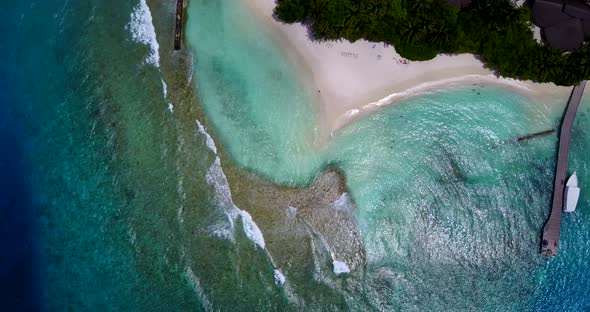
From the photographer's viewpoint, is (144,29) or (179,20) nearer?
(179,20)

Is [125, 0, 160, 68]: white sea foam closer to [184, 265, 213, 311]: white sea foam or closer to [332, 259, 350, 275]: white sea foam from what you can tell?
[184, 265, 213, 311]: white sea foam

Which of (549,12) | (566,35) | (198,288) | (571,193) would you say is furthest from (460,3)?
(198,288)

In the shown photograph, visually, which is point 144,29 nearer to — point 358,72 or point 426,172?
point 358,72

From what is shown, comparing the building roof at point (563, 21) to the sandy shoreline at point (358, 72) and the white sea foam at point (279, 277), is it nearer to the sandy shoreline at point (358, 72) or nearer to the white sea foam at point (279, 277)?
the sandy shoreline at point (358, 72)

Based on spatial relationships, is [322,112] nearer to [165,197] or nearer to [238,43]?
[238,43]

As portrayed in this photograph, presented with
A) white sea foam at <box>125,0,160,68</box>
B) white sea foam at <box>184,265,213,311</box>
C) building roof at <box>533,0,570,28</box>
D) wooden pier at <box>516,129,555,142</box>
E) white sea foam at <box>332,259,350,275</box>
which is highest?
building roof at <box>533,0,570,28</box>

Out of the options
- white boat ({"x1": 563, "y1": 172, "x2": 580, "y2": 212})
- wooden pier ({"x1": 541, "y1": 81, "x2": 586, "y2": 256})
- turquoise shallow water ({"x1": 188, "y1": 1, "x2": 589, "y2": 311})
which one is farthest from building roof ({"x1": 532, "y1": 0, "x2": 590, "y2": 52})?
white boat ({"x1": 563, "y1": 172, "x2": 580, "y2": 212})

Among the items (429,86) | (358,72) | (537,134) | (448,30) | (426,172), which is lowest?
(426,172)
